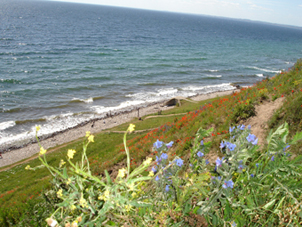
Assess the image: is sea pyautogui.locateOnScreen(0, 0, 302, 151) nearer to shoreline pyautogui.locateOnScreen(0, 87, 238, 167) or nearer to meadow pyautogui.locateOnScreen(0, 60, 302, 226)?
shoreline pyautogui.locateOnScreen(0, 87, 238, 167)

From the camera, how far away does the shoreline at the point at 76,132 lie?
24797 mm

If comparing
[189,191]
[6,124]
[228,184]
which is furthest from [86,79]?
[228,184]

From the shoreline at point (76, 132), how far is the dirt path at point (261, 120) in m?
15.4

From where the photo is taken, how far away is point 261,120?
33.1 feet

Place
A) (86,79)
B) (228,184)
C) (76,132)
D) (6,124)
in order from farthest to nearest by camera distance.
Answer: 1. (86,79)
2. (76,132)
3. (6,124)
4. (228,184)

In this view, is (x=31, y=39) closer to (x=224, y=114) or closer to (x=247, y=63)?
(x=247, y=63)

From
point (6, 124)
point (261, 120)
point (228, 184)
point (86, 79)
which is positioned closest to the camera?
point (228, 184)

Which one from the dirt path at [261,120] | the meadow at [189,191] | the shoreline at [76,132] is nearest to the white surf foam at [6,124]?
the shoreline at [76,132]

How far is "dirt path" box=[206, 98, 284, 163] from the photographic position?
8844mm

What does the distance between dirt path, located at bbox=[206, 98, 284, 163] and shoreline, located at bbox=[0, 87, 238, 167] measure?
15.4m

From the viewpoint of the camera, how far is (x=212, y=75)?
2280 inches

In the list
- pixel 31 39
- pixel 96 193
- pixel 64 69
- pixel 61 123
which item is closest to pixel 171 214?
pixel 96 193

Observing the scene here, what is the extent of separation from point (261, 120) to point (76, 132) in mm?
26346

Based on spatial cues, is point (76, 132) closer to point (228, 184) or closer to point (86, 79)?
point (86, 79)
